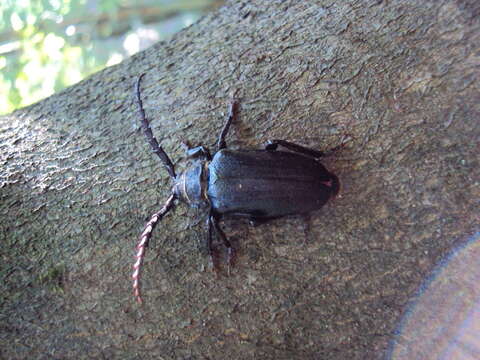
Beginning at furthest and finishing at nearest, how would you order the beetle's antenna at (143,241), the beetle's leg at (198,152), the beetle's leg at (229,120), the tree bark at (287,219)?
the beetle's leg at (198,152), the beetle's leg at (229,120), the beetle's antenna at (143,241), the tree bark at (287,219)

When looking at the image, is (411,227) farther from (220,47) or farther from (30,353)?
(30,353)

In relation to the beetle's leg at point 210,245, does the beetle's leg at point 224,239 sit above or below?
below

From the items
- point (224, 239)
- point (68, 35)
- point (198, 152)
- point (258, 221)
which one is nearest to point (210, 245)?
point (224, 239)

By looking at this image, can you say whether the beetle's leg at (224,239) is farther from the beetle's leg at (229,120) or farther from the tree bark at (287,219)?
the beetle's leg at (229,120)

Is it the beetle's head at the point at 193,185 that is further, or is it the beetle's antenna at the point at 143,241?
the beetle's head at the point at 193,185

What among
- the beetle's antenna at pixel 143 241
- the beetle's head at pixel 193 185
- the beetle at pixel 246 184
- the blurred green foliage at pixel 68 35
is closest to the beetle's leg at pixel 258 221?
the beetle at pixel 246 184

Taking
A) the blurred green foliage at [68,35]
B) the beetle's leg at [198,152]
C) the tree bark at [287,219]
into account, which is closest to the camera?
the tree bark at [287,219]

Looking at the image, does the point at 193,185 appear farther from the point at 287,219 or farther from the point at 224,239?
the point at 287,219

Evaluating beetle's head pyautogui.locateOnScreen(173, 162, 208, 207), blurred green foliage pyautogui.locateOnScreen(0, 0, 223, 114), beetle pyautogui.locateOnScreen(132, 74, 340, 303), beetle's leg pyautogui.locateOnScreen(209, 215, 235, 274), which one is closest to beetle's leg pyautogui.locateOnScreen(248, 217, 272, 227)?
beetle pyautogui.locateOnScreen(132, 74, 340, 303)
